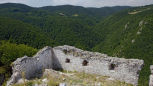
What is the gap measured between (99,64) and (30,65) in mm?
5456

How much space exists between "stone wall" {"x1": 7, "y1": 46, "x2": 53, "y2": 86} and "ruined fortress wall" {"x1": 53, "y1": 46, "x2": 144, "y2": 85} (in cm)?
106

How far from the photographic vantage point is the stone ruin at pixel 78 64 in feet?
27.1

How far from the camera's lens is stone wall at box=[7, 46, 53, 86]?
24.1 feet

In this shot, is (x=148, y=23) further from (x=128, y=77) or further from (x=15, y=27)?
(x=15, y=27)

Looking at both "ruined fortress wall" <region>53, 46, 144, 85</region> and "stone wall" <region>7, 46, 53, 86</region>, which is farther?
"ruined fortress wall" <region>53, 46, 144, 85</region>

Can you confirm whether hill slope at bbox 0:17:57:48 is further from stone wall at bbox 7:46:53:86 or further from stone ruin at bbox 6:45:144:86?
stone wall at bbox 7:46:53:86

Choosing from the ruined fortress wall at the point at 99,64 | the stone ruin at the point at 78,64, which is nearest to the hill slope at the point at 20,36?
the stone ruin at the point at 78,64

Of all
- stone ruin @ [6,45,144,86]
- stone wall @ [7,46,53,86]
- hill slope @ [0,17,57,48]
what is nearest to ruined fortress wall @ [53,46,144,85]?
stone ruin @ [6,45,144,86]

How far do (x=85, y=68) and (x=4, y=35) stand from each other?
42103 millimetres

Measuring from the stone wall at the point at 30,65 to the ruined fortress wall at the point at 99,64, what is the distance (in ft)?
3.49

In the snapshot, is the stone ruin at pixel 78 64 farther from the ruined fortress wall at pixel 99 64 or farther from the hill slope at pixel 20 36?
the hill slope at pixel 20 36

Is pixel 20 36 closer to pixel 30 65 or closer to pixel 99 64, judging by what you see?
pixel 30 65

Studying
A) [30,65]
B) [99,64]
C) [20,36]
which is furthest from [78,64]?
[20,36]

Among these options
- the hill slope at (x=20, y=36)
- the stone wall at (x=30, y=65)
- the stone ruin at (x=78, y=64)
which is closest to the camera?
the stone wall at (x=30, y=65)
